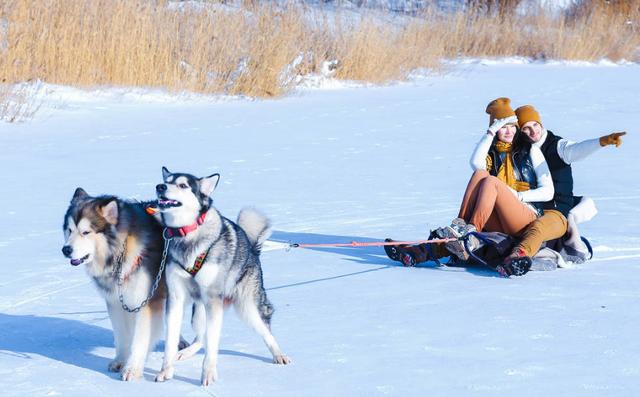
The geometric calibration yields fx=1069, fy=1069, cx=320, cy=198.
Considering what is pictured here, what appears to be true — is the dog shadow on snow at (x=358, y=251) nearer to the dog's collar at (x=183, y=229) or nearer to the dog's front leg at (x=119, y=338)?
the dog's front leg at (x=119, y=338)

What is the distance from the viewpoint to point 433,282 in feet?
18.9

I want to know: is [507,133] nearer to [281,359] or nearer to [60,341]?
[281,359]

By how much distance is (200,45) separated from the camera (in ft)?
44.5

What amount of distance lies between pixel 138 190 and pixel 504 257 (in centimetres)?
337

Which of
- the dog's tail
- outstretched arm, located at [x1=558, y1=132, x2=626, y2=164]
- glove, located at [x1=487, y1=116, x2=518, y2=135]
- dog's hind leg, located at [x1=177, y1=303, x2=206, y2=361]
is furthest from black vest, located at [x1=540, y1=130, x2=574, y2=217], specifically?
dog's hind leg, located at [x1=177, y1=303, x2=206, y2=361]

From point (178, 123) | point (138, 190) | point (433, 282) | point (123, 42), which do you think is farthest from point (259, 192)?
point (123, 42)

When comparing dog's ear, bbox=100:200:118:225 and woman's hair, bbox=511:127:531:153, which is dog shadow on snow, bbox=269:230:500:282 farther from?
dog's ear, bbox=100:200:118:225

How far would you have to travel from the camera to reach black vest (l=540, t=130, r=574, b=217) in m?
6.15

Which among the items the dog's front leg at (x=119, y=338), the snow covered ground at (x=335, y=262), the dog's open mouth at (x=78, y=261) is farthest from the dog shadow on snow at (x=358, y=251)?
the dog's open mouth at (x=78, y=261)

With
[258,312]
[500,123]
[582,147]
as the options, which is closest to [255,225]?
[258,312]

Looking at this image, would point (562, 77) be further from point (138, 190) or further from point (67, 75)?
point (138, 190)

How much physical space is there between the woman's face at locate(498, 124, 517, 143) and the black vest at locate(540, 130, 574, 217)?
199 millimetres

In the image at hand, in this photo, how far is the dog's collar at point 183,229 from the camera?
13.3 feet

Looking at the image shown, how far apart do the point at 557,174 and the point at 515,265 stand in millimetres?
745
